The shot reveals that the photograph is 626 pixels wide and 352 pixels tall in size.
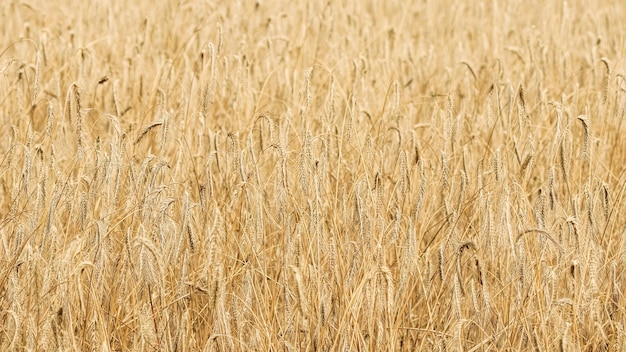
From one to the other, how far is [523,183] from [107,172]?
41.1 inches

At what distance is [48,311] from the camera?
5.71 ft

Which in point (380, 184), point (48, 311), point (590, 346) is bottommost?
point (590, 346)

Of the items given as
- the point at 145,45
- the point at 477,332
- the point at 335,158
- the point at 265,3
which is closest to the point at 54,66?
the point at 145,45

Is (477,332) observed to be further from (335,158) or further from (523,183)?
(335,158)

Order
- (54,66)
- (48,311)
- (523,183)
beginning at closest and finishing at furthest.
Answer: (48,311) → (523,183) → (54,66)

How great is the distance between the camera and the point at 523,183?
2.26m

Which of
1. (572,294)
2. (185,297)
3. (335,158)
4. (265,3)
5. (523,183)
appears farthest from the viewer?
(265,3)

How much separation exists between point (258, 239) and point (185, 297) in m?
0.20

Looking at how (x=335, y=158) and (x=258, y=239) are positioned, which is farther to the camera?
(x=335, y=158)

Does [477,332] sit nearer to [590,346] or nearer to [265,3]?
[590,346]

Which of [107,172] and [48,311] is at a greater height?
[107,172]

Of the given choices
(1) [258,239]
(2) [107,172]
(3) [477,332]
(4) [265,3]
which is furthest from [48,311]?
(4) [265,3]

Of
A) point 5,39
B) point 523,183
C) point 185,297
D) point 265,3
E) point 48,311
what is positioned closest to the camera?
point 48,311

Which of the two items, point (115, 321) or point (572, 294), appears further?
point (572, 294)
